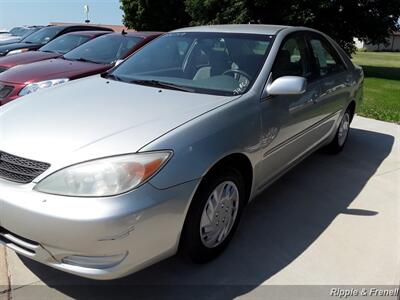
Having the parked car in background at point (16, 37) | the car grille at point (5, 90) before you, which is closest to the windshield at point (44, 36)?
the parked car in background at point (16, 37)

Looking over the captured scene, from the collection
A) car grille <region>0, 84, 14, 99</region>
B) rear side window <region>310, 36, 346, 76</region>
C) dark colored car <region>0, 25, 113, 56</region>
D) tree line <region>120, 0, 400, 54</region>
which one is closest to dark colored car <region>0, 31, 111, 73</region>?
car grille <region>0, 84, 14, 99</region>

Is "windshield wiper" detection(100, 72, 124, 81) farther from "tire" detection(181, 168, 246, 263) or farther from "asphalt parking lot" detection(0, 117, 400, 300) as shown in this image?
"asphalt parking lot" detection(0, 117, 400, 300)

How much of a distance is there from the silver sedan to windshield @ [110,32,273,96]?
0.01 metres

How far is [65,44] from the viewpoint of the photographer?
340 inches

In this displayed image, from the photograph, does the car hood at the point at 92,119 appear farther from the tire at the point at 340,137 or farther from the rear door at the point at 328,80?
the tire at the point at 340,137

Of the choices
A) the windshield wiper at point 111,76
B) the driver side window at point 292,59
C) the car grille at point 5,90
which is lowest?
the car grille at point 5,90

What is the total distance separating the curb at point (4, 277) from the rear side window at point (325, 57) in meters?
3.25

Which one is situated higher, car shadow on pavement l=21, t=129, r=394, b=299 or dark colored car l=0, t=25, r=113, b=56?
dark colored car l=0, t=25, r=113, b=56

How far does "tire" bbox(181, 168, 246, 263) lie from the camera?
2622 mm

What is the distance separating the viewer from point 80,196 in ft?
7.31

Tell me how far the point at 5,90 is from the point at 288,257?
437 centimetres

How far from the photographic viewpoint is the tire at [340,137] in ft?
17.3

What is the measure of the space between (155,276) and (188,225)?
50cm

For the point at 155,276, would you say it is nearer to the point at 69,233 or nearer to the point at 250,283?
the point at 250,283
